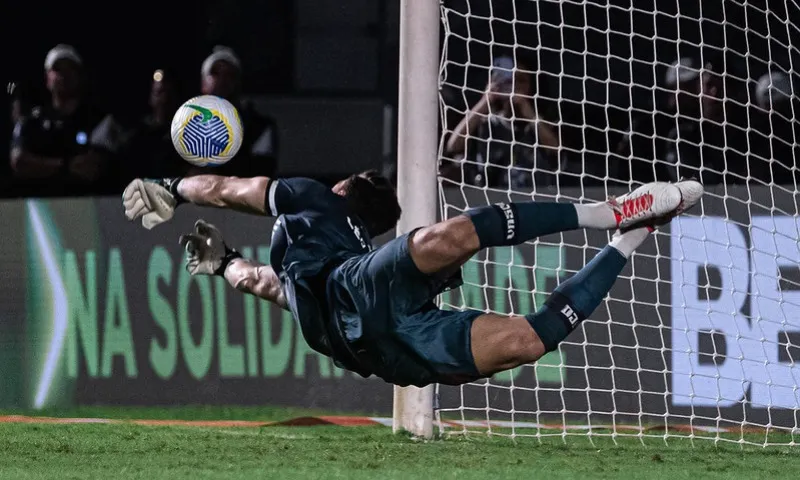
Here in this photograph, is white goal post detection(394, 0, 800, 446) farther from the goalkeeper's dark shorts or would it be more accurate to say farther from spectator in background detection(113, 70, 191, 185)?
spectator in background detection(113, 70, 191, 185)

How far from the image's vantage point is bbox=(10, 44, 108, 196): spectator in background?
31.1ft

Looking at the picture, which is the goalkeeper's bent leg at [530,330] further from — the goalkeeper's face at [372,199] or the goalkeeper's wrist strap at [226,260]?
the goalkeeper's wrist strap at [226,260]

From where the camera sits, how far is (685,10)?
9695 millimetres

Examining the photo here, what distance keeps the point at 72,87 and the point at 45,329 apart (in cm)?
196

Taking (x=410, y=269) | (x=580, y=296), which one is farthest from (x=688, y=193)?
(x=410, y=269)

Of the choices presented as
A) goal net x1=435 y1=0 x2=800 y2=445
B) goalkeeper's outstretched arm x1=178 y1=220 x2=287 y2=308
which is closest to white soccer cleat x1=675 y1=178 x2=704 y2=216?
goal net x1=435 y1=0 x2=800 y2=445

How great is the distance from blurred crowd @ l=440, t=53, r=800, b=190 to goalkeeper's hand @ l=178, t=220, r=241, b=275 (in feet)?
5.76

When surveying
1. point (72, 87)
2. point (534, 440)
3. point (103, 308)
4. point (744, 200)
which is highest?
point (72, 87)

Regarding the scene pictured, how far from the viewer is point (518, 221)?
5.44m

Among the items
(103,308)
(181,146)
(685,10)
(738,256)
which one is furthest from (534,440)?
(685,10)

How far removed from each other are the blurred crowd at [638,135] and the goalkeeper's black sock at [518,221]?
239cm

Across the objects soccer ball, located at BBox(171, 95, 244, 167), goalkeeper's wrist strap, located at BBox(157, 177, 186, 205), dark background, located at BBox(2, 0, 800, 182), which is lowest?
goalkeeper's wrist strap, located at BBox(157, 177, 186, 205)

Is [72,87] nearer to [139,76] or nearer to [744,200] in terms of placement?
[139,76]

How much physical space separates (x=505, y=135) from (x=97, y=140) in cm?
296
